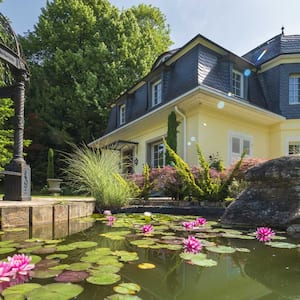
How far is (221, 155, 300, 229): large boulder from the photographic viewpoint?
3588mm

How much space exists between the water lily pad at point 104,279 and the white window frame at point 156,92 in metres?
9.29

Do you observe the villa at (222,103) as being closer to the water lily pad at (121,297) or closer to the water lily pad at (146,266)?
the water lily pad at (146,266)

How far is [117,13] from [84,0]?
2.21 metres

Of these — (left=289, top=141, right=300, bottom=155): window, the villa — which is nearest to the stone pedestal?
the villa

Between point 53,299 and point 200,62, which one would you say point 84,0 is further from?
point 53,299

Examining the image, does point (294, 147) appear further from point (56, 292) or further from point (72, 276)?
point (56, 292)

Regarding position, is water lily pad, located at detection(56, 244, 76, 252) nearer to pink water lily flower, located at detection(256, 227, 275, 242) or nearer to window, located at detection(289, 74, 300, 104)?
pink water lily flower, located at detection(256, 227, 275, 242)

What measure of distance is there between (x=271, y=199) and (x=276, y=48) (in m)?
8.23

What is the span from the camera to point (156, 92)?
36.2 feet

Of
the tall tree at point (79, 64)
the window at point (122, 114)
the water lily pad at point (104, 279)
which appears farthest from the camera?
the tall tree at point (79, 64)

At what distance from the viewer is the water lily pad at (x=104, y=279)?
4.54 ft

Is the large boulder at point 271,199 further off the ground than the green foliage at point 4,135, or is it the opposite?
the green foliage at point 4,135

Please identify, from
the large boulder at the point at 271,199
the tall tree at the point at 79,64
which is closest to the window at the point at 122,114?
the tall tree at the point at 79,64

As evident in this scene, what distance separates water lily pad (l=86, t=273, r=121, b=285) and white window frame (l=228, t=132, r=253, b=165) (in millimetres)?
8160
